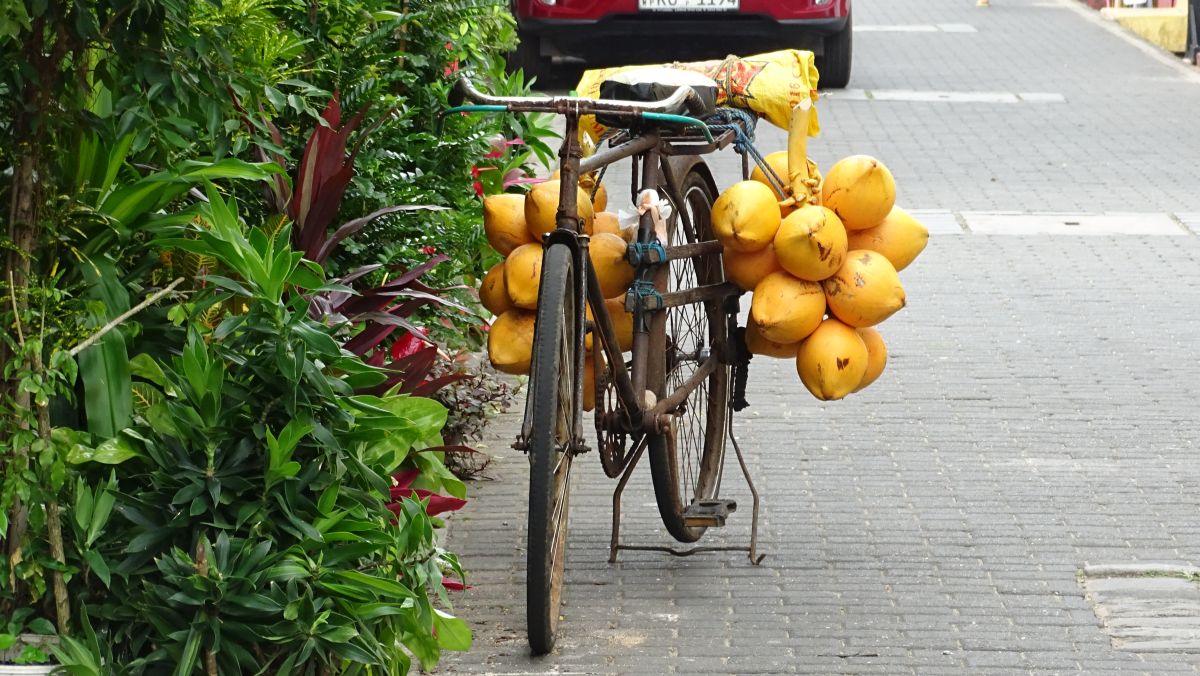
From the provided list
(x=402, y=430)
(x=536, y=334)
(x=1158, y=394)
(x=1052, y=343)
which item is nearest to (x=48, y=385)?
(x=402, y=430)

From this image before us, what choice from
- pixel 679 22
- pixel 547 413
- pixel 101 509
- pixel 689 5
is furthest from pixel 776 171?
pixel 679 22

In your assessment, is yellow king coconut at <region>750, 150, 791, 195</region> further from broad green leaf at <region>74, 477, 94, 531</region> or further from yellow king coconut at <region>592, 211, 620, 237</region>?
broad green leaf at <region>74, 477, 94, 531</region>

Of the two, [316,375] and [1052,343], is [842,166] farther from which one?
[1052,343]

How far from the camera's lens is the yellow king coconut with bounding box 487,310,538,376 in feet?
14.7

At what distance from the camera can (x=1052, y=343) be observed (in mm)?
7684

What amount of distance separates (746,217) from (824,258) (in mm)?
236

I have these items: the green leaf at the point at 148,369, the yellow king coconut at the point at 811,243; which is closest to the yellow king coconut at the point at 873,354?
the yellow king coconut at the point at 811,243

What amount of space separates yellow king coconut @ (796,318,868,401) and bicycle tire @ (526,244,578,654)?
75 centimetres

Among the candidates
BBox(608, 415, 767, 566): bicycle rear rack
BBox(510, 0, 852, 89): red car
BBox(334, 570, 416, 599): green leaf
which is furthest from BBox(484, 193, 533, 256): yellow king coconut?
BBox(510, 0, 852, 89): red car

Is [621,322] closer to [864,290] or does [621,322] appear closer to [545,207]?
[545,207]

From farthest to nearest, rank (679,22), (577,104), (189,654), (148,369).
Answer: (679,22) → (577,104) → (148,369) → (189,654)

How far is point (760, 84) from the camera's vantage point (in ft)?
16.0

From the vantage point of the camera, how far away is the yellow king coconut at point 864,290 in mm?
4531

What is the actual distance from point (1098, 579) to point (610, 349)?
1.67m
